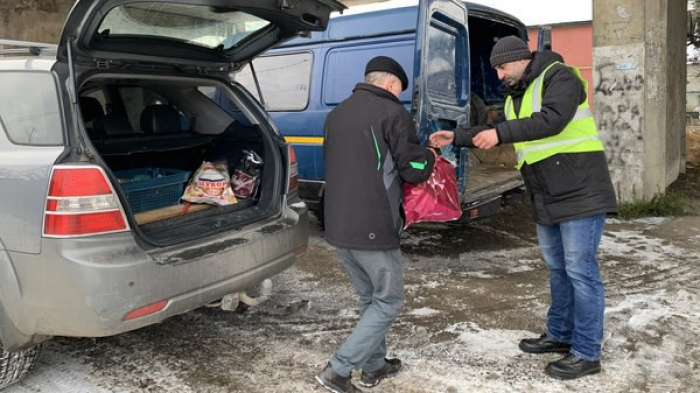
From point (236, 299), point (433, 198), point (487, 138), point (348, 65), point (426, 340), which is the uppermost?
point (348, 65)

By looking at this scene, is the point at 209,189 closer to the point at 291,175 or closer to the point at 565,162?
the point at 291,175

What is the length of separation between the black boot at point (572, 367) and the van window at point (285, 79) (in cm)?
344

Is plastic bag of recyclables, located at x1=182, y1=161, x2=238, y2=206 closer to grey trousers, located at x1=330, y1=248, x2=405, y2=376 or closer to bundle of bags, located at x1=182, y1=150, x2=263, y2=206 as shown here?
bundle of bags, located at x1=182, y1=150, x2=263, y2=206

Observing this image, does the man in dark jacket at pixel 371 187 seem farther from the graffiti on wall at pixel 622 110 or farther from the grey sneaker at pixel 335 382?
the graffiti on wall at pixel 622 110

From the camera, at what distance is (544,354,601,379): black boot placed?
9.89 feet

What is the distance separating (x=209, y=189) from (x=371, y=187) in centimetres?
126

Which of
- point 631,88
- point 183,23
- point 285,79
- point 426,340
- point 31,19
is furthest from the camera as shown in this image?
point 31,19

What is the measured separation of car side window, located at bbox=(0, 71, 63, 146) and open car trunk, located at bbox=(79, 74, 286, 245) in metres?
0.54

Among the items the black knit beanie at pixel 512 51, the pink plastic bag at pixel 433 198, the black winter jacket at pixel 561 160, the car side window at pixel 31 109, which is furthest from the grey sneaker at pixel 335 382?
the black knit beanie at pixel 512 51

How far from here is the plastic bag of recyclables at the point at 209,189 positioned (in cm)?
354

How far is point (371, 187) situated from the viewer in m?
2.74

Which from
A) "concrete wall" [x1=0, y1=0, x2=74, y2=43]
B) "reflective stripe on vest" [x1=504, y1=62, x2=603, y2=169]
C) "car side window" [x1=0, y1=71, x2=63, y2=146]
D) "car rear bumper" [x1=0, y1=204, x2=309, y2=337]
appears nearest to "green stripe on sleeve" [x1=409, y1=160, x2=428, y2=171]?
"reflective stripe on vest" [x1=504, y1=62, x2=603, y2=169]

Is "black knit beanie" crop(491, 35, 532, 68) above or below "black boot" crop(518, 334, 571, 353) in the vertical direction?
above

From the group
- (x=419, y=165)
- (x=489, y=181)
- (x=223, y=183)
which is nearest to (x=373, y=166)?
(x=419, y=165)
